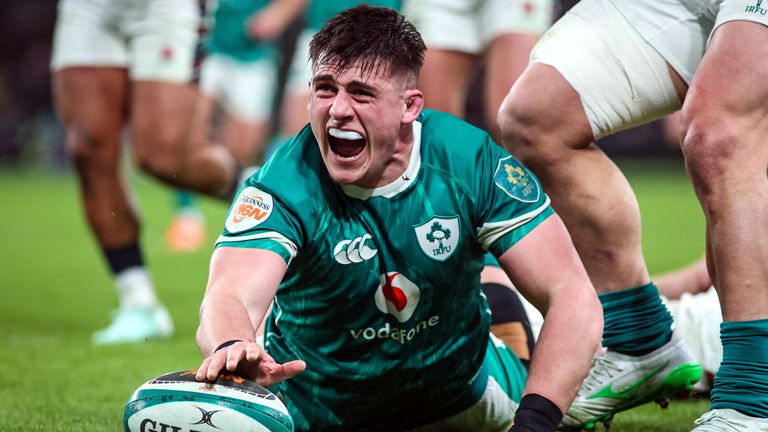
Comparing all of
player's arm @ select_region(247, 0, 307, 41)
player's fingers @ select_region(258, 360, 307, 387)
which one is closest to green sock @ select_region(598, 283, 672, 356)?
player's fingers @ select_region(258, 360, 307, 387)

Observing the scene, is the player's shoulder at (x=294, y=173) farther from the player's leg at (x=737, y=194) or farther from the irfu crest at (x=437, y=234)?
the player's leg at (x=737, y=194)

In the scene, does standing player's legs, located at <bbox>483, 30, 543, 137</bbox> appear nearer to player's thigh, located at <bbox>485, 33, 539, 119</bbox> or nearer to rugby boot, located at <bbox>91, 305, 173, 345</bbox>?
player's thigh, located at <bbox>485, 33, 539, 119</bbox>

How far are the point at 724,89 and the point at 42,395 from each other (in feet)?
8.42

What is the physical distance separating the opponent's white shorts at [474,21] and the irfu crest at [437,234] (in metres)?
2.49

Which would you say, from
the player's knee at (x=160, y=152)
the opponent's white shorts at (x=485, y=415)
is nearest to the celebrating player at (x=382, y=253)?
the opponent's white shorts at (x=485, y=415)

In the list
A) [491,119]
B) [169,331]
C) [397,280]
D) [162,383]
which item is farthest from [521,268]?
[169,331]

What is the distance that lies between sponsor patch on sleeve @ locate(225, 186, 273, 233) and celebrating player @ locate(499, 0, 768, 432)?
830 mm

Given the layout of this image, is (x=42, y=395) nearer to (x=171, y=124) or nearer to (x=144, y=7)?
(x=171, y=124)

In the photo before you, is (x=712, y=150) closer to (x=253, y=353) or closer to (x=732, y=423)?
(x=732, y=423)

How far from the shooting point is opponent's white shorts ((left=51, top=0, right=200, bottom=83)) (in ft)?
18.9

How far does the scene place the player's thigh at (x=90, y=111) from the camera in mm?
5715

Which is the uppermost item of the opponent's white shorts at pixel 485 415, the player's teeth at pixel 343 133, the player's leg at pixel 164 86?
the player's teeth at pixel 343 133

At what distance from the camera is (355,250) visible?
2.87 m

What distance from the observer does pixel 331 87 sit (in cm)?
279
